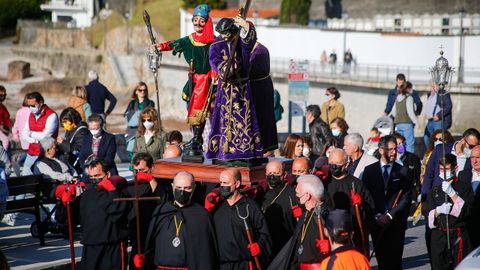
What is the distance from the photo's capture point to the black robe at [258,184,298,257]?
13.6 metres

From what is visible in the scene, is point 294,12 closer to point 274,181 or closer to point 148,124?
point 148,124

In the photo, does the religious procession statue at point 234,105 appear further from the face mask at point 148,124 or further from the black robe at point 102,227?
the face mask at point 148,124

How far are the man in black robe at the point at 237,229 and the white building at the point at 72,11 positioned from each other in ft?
358

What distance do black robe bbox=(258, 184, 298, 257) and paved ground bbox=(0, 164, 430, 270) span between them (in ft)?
9.80

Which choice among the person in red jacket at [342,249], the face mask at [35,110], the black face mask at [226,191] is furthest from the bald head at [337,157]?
the face mask at [35,110]

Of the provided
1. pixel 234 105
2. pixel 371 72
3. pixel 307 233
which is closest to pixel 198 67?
pixel 234 105

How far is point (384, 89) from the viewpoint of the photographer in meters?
56.6

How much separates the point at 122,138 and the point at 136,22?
79.5 metres

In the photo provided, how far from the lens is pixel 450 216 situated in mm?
14938

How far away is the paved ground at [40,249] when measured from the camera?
15320mm

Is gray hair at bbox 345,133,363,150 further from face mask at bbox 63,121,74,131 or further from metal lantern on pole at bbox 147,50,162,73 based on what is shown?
face mask at bbox 63,121,74,131

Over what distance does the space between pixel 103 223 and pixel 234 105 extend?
7.30 ft

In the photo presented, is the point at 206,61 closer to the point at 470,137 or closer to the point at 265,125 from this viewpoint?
the point at 265,125

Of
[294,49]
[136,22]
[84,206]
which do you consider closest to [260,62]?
[84,206]
